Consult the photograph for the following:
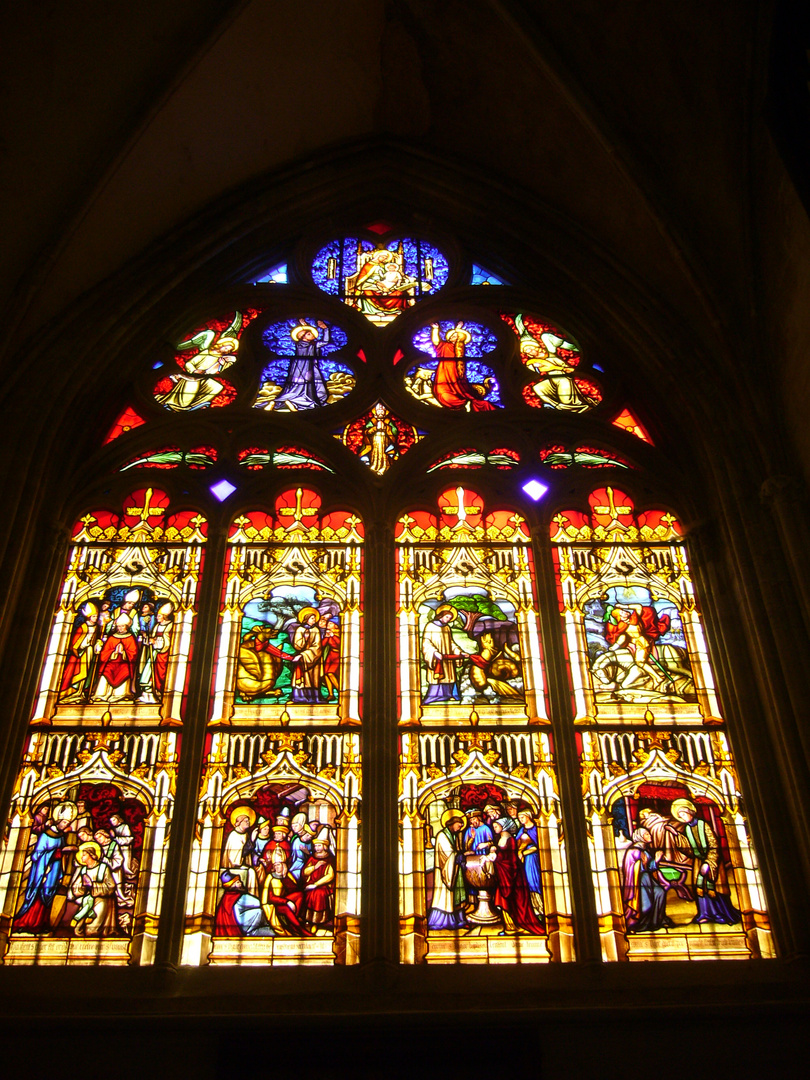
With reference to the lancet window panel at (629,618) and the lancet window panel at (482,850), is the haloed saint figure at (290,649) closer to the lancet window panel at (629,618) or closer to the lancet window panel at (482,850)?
the lancet window panel at (482,850)

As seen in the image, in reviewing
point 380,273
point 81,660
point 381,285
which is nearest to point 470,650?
point 81,660

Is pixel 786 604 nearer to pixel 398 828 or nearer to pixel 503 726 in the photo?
pixel 503 726

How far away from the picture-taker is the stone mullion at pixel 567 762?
5.74m

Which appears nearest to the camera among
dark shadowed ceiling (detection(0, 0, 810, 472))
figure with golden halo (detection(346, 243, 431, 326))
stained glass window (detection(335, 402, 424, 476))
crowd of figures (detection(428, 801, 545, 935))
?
crowd of figures (detection(428, 801, 545, 935))

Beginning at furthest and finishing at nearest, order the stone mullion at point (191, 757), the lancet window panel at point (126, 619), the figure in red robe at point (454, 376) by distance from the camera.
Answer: the figure in red robe at point (454, 376)
the lancet window panel at point (126, 619)
the stone mullion at point (191, 757)

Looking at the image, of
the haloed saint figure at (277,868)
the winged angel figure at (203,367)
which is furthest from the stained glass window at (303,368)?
the haloed saint figure at (277,868)

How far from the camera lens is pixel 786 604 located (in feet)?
21.3

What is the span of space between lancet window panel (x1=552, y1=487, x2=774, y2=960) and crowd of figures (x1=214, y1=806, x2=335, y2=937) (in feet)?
4.84

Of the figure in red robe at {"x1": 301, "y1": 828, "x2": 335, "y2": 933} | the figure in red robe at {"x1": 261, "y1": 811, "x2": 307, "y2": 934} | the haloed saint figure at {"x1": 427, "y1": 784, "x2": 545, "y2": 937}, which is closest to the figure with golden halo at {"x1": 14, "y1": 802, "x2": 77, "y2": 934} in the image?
the figure in red robe at {"x1": 261, "y1": 811, "x2": 307, "y2": 934}

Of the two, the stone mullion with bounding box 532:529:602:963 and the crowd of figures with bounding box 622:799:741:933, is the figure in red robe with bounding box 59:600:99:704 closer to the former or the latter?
the stone mullion with bounding box 532:529:602:963

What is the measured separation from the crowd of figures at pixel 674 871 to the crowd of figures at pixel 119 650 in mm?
2941

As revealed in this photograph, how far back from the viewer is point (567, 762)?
637cm

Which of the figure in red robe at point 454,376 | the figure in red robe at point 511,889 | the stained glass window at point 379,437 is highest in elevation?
the figure in red robe at point 454,376

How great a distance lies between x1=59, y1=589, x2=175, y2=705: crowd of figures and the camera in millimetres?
6711
